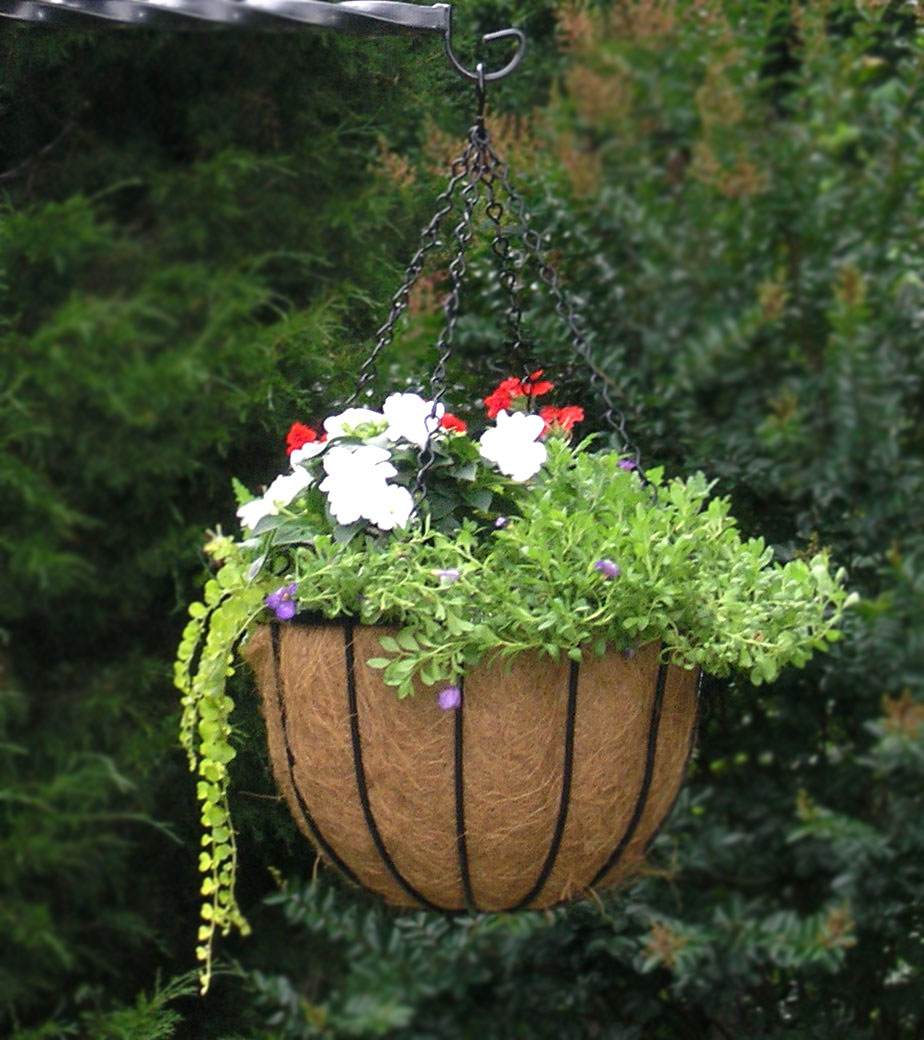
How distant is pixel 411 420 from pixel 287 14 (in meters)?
0.33

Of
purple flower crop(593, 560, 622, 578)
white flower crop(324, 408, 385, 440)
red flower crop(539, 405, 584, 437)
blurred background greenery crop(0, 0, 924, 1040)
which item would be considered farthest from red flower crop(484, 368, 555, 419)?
blurred background greenery crop(0, 0, 924, 1040)

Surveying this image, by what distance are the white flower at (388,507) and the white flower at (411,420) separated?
0.06m

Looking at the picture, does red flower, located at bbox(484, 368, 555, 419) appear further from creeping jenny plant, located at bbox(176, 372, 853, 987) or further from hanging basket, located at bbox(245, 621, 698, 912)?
hanging basket, located at bbox(245, 621, 698, 912)

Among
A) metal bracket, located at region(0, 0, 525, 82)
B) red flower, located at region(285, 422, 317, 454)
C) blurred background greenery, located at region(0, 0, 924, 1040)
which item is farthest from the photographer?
blurred background greenery, located at region(0, 0, 924, 1040)

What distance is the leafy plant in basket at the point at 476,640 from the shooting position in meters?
0.99

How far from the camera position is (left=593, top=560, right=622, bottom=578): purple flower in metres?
0.98

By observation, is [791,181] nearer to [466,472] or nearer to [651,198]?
[651,198]

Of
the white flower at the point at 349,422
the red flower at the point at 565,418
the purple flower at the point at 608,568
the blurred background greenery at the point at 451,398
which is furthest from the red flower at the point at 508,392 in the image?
the blurred background greenery at the point at 451,398

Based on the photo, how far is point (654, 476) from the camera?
1098 millimetres

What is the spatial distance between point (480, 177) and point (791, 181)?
72cm

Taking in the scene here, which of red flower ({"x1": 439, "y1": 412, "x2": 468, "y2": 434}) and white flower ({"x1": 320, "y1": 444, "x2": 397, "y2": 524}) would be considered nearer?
white flower ({"x1": 320, "y1": 444, "x2": 397, "y2": 524})

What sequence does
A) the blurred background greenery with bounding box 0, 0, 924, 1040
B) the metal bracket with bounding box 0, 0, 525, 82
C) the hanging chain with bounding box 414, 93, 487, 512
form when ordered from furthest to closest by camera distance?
the blurred background greenery with bounding box 0, 0, 924, 1040, the hanging chain with bounding box 414, 93, 487, 512, the metal bracket with bounding box 0, 0, 525, 82

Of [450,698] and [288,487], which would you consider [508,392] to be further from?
[450,698]

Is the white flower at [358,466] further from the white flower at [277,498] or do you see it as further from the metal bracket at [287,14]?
the metal bracket at [287,14]
